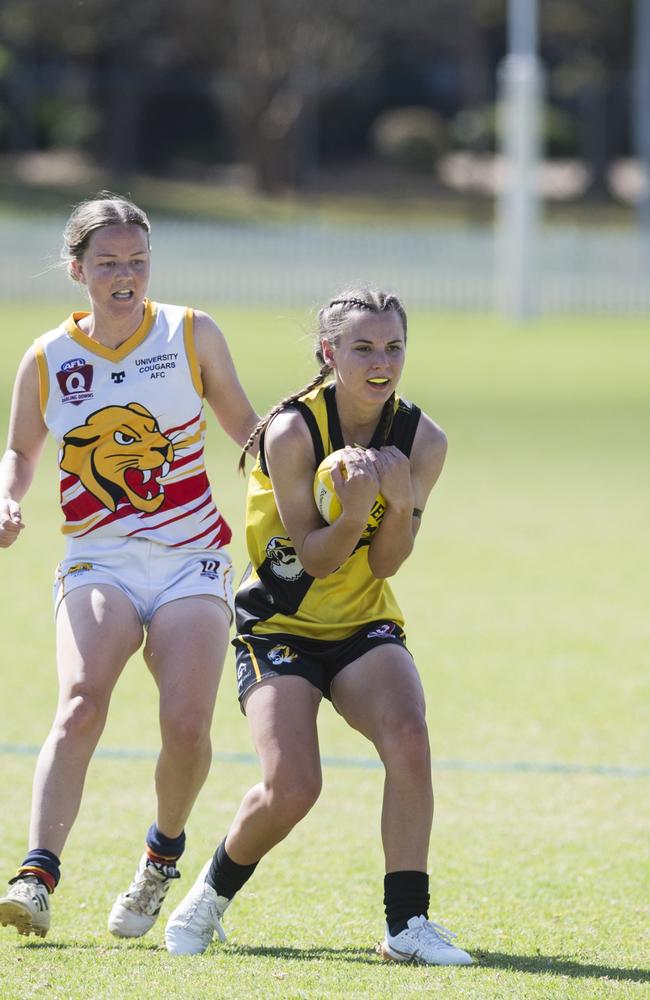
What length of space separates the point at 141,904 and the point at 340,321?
1853mm

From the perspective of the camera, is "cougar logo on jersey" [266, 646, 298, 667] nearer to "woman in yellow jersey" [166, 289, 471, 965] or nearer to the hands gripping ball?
"woman in yellow jersey" [166, 289, 471, 965]

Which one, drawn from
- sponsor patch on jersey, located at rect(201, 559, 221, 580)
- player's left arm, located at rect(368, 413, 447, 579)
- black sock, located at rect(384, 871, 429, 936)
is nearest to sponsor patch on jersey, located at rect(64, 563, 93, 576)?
sponsor patch on jersey, located at rect(201, 559, 221, 580)

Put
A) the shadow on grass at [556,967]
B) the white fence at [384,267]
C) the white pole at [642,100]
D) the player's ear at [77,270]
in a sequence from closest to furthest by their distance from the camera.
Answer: the shadow on grass at [556,967] < the player's ear at [77,270] < the white fence at [384,267] < the white pole at [642,100]

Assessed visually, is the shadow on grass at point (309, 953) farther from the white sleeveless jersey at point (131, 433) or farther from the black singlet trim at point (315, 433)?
the black singlet trim at point (315, 433)

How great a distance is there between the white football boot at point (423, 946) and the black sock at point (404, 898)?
0.02 metres

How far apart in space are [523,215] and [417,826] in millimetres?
28484

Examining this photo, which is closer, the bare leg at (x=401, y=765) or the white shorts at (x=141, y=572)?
the bare leg at (x=401, y=765)

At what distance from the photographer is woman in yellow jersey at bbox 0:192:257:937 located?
4785 mm

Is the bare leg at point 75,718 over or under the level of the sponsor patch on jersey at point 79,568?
under

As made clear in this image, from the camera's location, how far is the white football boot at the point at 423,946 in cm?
444

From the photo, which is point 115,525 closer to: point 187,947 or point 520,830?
point 187,947

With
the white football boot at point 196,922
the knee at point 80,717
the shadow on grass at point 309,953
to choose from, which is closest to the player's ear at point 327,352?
the knee at point 80,717

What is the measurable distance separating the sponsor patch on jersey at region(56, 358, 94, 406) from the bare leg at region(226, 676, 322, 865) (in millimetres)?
1092

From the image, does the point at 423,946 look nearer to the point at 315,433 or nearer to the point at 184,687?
the point at 184,687
